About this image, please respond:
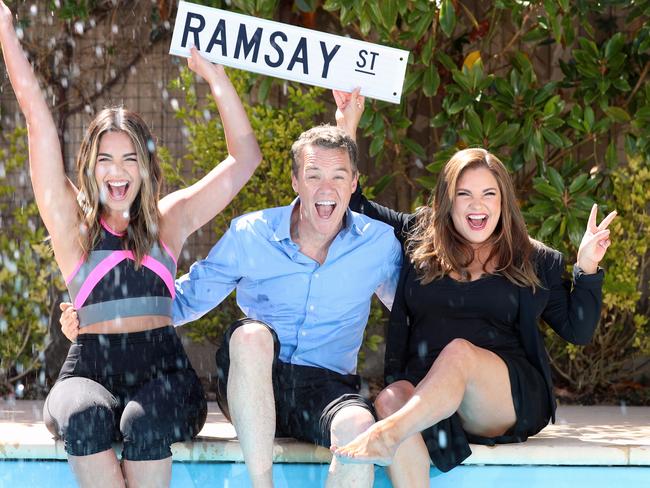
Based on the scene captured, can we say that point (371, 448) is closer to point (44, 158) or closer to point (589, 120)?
point (44, 158)

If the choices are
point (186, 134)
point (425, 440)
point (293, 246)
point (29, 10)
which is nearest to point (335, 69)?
point (293, 246)

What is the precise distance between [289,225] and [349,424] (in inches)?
30.7

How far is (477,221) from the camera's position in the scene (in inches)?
144

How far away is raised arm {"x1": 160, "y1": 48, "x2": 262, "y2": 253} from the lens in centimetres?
375

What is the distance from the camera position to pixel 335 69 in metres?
3.89

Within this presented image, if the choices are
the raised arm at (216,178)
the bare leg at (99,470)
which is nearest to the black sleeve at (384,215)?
the raised arm at (216,178)

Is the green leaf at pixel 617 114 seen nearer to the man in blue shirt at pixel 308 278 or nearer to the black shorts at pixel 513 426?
the man in blue shirt at pixel 308 278

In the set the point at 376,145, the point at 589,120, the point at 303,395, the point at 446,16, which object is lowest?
the point at 303,395

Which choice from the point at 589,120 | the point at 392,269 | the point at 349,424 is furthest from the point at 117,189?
the point at 589,120

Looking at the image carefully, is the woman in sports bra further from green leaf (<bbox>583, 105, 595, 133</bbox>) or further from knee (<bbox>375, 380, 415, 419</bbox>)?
green leaf (<bbox>583, 105, 595, 133</bbox>)

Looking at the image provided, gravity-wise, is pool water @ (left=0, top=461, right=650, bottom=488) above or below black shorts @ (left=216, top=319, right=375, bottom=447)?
below

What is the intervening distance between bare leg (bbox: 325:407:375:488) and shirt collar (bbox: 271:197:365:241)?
26.7 inches

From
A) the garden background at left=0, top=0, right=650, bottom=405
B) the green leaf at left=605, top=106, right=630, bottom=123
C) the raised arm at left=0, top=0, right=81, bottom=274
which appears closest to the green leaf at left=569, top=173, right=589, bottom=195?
the garden background at left=0, top=0, right=650, bottom=405

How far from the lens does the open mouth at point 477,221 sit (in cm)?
365
